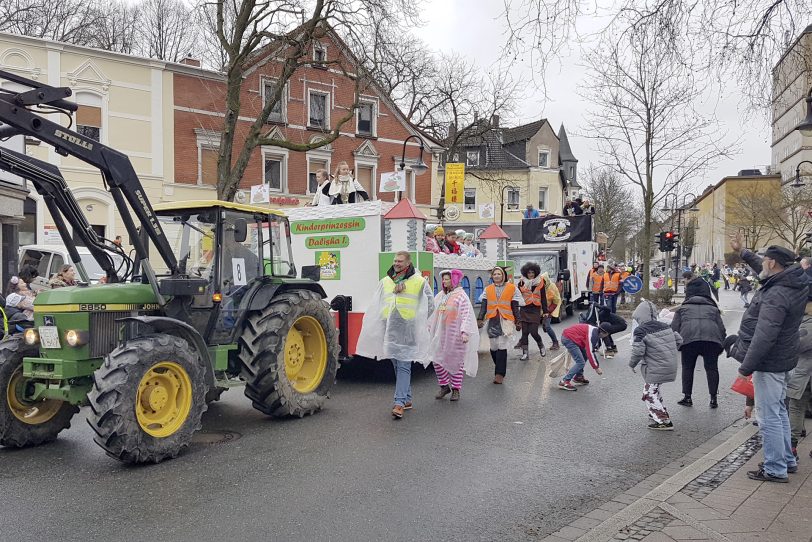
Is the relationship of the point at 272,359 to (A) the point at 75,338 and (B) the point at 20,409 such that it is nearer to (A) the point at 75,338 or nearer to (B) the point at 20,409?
(A) the point at 75,338

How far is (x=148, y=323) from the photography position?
6.36 meters

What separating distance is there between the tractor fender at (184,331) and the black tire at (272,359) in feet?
1.95

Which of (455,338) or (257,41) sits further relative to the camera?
(257,41)

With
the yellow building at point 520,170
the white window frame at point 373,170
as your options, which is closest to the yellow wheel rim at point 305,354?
the white window frame at point 373,170

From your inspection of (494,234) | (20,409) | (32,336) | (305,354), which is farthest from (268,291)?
(494,234)

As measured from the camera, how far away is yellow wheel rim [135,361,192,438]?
6145 mm

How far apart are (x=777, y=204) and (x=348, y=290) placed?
3997 centimetres

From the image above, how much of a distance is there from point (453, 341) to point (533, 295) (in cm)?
420

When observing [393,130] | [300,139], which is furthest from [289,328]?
[393,130]

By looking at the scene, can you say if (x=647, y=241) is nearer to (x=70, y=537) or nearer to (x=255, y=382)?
(x=255, y=382)

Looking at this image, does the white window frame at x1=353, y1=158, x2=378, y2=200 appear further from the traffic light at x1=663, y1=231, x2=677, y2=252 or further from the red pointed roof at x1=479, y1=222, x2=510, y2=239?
the red pointed roof at x1=479, y1=222, x2=510, y2=239

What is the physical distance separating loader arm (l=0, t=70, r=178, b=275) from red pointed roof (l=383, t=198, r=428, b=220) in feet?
13.6

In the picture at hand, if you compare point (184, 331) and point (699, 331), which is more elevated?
point (184, 331)

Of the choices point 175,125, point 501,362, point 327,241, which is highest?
point 175,125
